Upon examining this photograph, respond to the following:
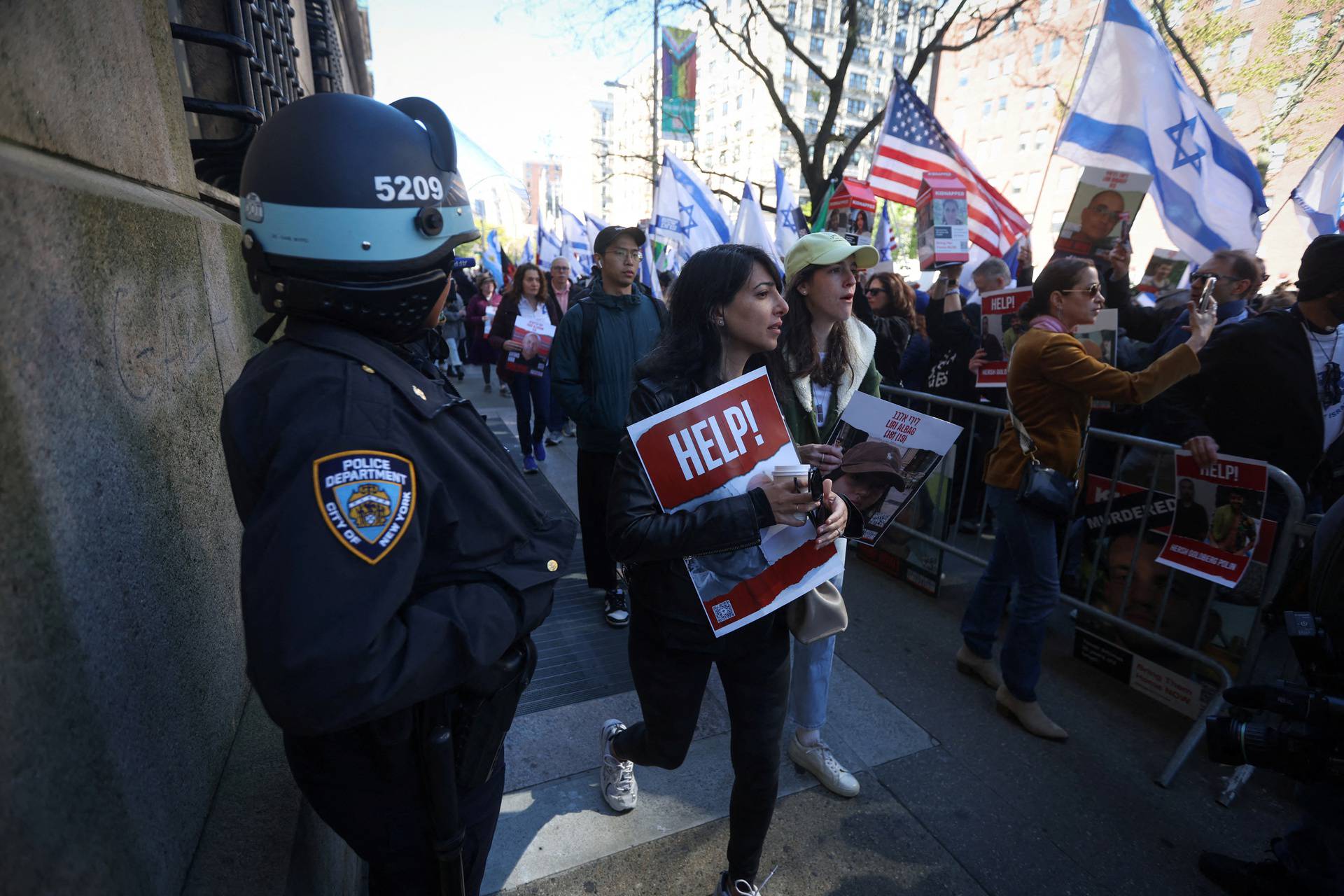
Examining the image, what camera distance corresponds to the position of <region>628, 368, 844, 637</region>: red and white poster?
6.07ft

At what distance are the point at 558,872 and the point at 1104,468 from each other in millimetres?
4443

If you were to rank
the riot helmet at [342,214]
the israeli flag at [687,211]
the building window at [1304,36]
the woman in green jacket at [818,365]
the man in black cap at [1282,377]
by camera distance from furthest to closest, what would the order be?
the building window at [1304,36], the israeli flag at [687,211], the man in black cap at [1282,377], the woman in green jacket at [818,365], the riot helmet at [342,214]

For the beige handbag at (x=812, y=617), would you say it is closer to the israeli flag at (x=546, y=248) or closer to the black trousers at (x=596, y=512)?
the black trousers at (x=596, y=512)

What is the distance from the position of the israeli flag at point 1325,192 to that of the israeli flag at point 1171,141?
133 centimetres

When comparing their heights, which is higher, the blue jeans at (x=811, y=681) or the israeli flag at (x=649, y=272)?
the israeli flag at (x=649, y=272)

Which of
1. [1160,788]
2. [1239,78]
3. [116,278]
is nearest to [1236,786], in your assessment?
[1160,788]

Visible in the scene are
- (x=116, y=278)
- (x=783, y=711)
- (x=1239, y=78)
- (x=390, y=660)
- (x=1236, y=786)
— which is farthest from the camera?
(x=1239, y=78)

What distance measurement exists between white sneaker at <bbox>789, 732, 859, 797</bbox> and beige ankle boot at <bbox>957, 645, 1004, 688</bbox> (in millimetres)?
1176

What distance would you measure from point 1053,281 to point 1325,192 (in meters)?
4.57

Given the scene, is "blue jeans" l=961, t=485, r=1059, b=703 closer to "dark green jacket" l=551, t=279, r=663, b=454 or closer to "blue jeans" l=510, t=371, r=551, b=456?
"dark green jacket" l=551, t=279, r=663, b=454

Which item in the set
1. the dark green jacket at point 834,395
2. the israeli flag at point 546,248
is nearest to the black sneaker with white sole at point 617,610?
the dark green jacket at point 834,395

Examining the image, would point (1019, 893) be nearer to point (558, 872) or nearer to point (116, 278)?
point (558, 872)

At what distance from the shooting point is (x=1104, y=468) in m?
4.86

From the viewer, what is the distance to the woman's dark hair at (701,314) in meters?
2.04
